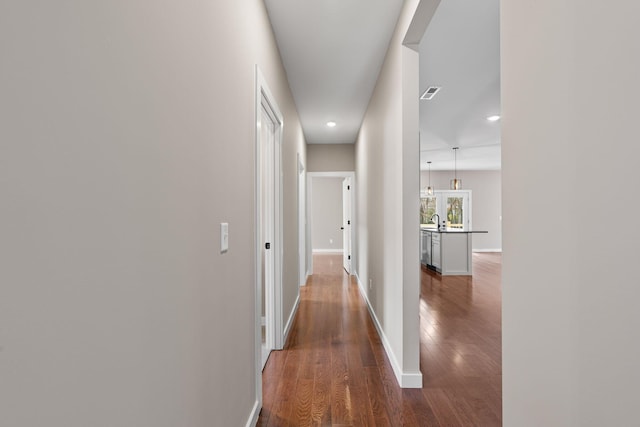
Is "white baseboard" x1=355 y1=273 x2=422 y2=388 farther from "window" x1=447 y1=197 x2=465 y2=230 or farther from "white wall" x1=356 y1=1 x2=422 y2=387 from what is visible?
"window" x1=447 y1=197 x2=465 y2=230

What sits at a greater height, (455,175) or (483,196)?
(455,175)

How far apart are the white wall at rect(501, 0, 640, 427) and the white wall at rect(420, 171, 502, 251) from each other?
11.2 m

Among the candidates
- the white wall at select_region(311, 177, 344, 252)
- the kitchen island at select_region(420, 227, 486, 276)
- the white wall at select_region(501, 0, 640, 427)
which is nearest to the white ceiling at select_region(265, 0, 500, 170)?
the white wall at select_region(501, 0, 640, 427)

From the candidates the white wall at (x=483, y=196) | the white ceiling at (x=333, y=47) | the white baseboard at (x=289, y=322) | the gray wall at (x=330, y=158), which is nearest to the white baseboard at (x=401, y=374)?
the white baseboard at (x=289, y=322)

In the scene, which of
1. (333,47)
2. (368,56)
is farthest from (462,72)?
(333,47)

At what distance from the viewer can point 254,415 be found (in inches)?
78.6

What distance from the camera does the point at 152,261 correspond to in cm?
89

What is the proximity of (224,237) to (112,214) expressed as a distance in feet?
2.59

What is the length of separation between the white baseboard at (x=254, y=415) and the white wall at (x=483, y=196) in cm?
1067

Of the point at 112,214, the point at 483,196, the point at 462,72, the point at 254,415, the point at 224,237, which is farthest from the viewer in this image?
the point at 483,196

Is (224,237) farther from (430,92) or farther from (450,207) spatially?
(450,207)

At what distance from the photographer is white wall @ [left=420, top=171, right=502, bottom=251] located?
11.6 meters

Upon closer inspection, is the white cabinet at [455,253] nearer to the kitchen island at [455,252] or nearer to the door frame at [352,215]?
the kitchen island at [455,252]

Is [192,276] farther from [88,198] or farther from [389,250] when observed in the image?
[389,250]
